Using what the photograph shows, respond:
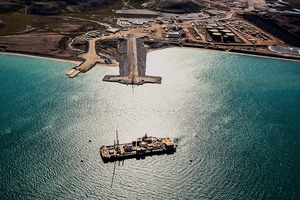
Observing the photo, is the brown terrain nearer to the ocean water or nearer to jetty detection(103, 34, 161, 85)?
jetty detection(103, 34, 161, 85)

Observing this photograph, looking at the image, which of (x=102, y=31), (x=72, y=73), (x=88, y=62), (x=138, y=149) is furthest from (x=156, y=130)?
(x=102, y=31)

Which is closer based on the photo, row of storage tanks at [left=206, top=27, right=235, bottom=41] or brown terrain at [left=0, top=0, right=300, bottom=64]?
brown terrain at [left=0, top=0, right=300, bottom=64]

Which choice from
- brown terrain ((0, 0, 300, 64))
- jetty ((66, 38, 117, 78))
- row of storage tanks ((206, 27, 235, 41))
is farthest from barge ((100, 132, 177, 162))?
row of storage tanks ((206, 27, 235, 41))

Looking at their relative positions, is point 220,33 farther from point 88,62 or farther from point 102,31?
point 88,62

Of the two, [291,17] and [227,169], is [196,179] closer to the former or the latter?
[227,169]

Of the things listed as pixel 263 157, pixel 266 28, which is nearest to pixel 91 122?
pixel 263 157
